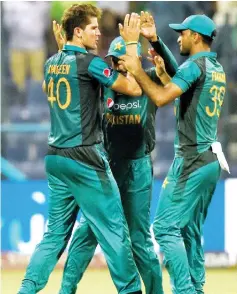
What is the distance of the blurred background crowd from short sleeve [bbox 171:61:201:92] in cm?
370

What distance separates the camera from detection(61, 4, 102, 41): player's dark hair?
7.21m

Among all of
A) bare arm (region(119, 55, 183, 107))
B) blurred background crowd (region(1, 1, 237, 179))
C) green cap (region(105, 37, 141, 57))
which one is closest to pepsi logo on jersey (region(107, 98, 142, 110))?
green cap (region(105, 37, 141, 57))

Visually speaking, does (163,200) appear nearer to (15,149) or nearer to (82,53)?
(82,53)

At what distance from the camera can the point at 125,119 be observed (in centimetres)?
765

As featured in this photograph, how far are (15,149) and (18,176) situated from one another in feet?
0.98

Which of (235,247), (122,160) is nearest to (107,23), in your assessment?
(235,247)

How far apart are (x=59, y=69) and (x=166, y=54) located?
89 cm

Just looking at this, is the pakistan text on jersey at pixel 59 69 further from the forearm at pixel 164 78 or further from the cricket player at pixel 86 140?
the forearm at pixel 164 78

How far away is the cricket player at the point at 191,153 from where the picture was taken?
7305mm

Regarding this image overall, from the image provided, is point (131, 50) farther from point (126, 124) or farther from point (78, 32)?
point (126, 124)

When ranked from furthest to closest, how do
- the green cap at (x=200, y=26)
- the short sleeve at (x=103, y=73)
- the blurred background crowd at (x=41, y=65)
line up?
the blurred background crowd at (x=41, y=65)
the green cap at (x=200, y=26)
the short sleeve at (x=103, y=73)

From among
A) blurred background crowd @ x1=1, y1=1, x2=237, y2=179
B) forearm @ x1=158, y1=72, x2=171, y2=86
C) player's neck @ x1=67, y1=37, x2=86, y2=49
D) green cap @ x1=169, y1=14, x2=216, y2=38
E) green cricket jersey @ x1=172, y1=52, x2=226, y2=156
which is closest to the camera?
player's neck @ x1=67, y1=37, x2=86, y2=49

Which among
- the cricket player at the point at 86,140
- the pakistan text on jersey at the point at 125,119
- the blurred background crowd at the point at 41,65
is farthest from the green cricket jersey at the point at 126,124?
the blurred background crowd at the point at 41,65

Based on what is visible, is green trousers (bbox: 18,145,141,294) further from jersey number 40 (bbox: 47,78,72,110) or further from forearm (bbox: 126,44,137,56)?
forearm (bbox: 126,44,137,56)
